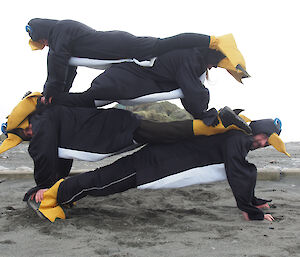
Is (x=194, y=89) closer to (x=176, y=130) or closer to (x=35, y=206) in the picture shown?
(x=176, y=130)

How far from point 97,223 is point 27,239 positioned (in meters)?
0.46

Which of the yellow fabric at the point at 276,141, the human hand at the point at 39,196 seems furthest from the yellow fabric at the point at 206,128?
the human hand at the point at 39,196

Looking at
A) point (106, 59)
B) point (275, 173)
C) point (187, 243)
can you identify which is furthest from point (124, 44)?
point (275, 173)

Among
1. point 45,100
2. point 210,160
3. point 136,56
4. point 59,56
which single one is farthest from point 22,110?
point 210,160

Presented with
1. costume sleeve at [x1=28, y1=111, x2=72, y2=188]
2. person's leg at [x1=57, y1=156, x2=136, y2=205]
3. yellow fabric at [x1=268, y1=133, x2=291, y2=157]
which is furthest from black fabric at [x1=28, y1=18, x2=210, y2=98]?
yellow fabric at [x1=268, y1=133, x2=291, y2=157]

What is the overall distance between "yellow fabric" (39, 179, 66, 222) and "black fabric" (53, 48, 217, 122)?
0.64 meters

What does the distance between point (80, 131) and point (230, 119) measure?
1.03 m

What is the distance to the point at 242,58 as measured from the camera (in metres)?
2.35

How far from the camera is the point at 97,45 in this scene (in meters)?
2.37

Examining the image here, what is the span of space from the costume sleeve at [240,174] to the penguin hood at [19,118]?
1.40 m

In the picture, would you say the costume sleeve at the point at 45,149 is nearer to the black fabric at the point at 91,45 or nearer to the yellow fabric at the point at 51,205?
the yellow fabric at the point at 51,205

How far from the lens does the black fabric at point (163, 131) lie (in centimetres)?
234

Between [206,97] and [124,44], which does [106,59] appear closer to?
[124,44]

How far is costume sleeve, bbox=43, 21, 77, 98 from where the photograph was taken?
7.52 feet
